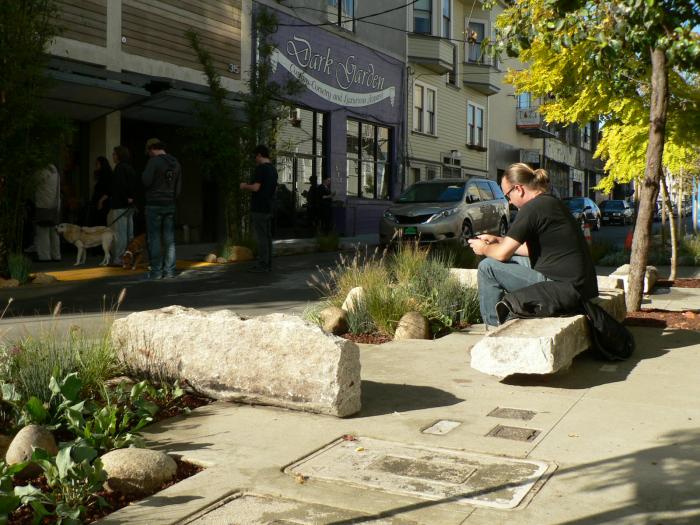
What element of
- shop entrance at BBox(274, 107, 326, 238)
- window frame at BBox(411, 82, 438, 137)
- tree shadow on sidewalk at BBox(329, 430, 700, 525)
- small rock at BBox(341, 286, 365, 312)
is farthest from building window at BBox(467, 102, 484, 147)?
tree shadow on sidewalk at BBox(329, 430, 700, 525)

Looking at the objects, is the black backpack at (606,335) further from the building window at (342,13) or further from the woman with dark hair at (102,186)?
the building window at (342,13)

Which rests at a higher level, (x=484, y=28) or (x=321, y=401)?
(x=484, y=28)

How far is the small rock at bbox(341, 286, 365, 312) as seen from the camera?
8039 mm

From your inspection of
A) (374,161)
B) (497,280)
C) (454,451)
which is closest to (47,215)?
(497,280)

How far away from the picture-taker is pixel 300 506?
355cm

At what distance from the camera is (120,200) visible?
1396 cm

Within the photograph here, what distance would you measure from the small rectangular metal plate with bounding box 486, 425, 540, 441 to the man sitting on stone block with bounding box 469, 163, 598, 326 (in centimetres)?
200

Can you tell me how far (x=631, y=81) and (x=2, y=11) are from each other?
8418 mm

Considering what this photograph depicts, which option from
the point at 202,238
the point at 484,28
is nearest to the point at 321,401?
the point at 202,238

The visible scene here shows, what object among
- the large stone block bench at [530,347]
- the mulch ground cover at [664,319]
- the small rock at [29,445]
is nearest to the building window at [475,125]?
the mulch ground cover at [664,319]

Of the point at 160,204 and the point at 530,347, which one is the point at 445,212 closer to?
the point at 160,204

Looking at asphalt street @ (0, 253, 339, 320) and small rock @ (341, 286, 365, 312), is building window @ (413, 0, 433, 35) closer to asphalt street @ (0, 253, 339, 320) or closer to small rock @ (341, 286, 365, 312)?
asphalt street @ (0, 253, 339, 320)

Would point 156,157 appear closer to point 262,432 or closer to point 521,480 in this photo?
point 262,432

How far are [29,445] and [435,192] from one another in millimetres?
17014
